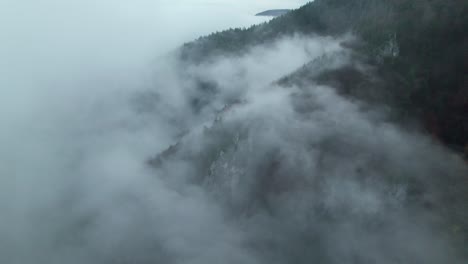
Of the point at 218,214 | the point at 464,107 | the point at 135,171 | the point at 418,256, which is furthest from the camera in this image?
the point at 135,171

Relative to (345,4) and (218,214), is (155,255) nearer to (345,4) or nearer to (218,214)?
(218,214)

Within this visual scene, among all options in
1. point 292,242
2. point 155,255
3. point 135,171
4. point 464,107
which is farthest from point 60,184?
point 464,107

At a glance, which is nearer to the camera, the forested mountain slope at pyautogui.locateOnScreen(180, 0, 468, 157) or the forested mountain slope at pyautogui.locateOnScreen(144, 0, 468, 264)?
the forested mountain slope at pyautogui.locateOnScreen(144, 0, 468, 264)

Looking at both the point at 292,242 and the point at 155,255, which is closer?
the point at 292,242

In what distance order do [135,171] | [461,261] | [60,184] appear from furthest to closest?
[60,184]
[135,171]
[461,261]

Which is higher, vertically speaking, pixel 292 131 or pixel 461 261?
pixel 292 131

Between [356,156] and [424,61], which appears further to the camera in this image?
[424,61]

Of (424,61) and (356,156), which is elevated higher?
(424,61)

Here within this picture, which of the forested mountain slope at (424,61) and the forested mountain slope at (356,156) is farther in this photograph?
the forested mountain slope at (424,61)

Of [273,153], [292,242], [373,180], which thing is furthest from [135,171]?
[373,180]

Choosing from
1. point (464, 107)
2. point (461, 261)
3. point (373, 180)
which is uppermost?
point (464, 107)
